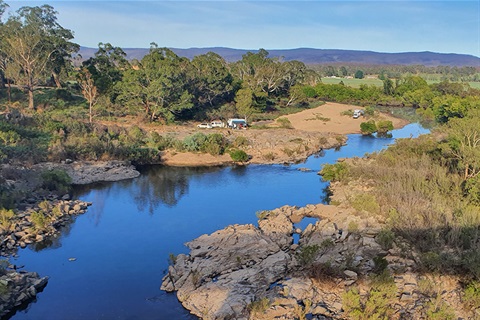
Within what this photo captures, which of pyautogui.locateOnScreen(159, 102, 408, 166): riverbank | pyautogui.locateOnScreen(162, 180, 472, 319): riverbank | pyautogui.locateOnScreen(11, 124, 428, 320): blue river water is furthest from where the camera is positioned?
pyautogui.locateOnScreen(159, 102, 408, 166): riverbank

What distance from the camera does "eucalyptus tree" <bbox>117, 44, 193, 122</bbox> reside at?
41.9 meters

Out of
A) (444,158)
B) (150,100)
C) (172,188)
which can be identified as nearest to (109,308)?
(172,188)

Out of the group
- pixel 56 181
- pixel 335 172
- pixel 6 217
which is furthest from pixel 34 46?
pixel 335 172

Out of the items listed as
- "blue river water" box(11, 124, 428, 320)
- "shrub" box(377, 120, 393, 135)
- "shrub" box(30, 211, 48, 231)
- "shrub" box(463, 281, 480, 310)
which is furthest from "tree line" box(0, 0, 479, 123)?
"shrub" box(463, 281, 480, 310)

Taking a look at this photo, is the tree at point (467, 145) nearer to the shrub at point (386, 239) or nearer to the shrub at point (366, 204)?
the shrub at point (366, 204)

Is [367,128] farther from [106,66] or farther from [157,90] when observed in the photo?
[106,66]

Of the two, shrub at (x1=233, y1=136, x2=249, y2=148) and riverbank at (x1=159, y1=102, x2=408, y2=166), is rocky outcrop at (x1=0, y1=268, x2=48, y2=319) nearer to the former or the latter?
riverbank at (x1=159, y1=102, x2=408, y2=166)

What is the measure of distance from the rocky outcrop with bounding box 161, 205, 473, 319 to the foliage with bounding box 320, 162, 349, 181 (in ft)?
25.9

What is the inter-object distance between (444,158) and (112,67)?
126 feet

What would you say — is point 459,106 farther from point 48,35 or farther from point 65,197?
point 48,35

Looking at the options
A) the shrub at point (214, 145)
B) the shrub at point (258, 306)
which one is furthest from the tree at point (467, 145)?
the shrub at point (214, 145)

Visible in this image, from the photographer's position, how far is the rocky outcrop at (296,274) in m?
13.9

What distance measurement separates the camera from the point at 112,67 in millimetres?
50719

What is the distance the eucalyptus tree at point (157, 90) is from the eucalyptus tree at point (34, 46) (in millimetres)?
8738
